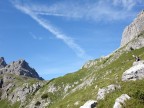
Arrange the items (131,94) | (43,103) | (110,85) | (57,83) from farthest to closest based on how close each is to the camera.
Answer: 1. (57,83)
2. (43,103)
3. (110,85)
4. (131,94)

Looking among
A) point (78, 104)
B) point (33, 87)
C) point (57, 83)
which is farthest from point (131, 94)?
point (33, 87)

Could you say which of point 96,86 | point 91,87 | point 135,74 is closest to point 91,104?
point 135,74

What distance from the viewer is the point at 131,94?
56469 mm

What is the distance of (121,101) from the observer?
181ft

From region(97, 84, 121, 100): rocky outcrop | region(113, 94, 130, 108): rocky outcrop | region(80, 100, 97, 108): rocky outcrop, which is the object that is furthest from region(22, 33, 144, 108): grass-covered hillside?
region(97, 84, 121, 100): rocky outcrop

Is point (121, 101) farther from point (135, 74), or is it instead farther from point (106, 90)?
point (135, 74)

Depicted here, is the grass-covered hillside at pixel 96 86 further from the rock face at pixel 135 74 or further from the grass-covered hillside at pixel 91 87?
the rock face at pixel 135 74

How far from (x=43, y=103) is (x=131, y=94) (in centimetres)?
9974

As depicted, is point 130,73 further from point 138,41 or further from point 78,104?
point 138,41

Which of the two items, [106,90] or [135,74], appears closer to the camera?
[106,90]

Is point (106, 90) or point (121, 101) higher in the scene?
point (106, 90)

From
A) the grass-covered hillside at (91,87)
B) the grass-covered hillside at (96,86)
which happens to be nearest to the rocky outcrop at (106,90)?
the grass-covered hillside at (91,87)

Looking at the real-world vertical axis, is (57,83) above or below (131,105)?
above

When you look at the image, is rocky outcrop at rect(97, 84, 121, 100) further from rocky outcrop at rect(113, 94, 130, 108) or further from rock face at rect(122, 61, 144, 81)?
rocky outcrop at rect(113, 94, 130, 108)
